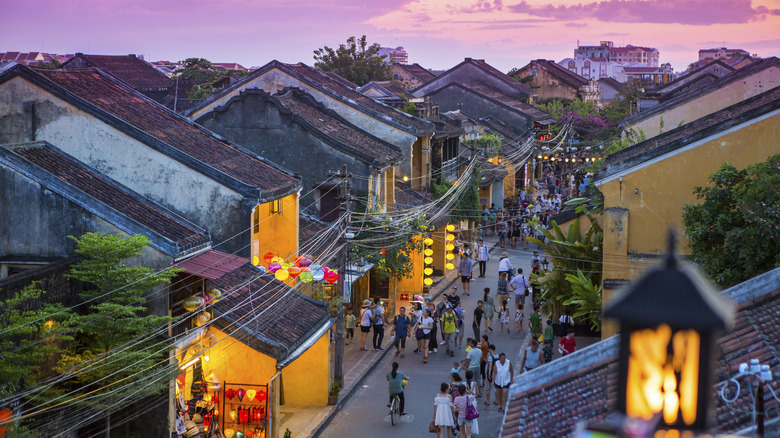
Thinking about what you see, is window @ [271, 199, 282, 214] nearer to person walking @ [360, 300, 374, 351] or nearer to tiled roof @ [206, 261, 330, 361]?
tiled roof @ [206, 261, 330, 361]

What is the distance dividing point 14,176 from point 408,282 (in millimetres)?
19467

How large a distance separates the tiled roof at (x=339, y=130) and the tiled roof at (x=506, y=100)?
91.7 ft

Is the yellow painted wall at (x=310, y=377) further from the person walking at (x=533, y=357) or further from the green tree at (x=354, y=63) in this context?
the green tree at (x=354, y=63)

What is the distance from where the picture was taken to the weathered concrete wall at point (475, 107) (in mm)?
57375

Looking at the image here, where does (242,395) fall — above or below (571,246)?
below

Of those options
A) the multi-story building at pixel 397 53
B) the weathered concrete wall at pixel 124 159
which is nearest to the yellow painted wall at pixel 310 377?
the weathered concrete wall at pixel 124 159

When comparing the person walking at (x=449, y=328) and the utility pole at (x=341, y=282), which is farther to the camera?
the person walking at (x=449, y=328)

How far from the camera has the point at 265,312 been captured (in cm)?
1864

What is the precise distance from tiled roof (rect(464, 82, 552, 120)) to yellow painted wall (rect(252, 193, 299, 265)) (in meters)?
37.4

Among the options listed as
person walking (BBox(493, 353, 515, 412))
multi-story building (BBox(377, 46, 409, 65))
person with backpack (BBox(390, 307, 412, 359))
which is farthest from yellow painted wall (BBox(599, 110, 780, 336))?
multi-story building (BBox(377, 46, 409, 65))

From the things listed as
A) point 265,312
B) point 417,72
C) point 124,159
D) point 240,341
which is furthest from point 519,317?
point 417,72

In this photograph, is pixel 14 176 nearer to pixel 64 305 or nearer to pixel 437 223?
pixel 64 305

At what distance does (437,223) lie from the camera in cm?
3278

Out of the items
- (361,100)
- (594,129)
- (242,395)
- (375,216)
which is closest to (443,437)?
(242,395)
